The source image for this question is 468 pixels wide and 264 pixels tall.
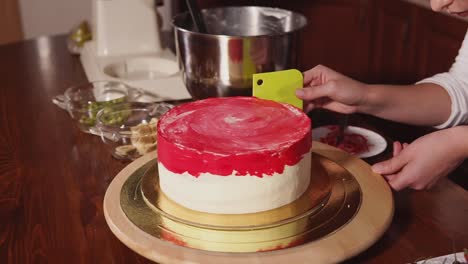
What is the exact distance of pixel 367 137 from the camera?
1.38 m

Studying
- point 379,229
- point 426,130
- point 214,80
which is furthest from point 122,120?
point 426,130

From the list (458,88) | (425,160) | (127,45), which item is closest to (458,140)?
(425,160)

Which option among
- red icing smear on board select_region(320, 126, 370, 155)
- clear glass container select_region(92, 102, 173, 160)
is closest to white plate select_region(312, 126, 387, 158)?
red icing smear on board select_region(320, 126, 370, 155)

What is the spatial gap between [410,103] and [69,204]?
81cm

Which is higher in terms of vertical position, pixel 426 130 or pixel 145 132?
pixel 145 132

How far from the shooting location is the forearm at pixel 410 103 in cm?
137

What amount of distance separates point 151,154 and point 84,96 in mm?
479

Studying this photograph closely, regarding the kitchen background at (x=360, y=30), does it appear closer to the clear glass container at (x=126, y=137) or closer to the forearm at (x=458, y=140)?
the clear glass container at (x=126, y=137)

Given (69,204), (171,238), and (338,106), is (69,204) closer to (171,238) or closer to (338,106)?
(171,238)

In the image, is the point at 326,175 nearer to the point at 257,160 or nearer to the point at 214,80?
the point at 257,160

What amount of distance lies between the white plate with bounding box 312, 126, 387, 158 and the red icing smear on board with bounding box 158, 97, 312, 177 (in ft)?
0.83

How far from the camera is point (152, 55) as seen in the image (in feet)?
6.15

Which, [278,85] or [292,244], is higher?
[278,85]

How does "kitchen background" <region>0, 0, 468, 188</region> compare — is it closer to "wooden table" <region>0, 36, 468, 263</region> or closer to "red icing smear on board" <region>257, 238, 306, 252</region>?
"wooden table" <region>0, 36, 468, 263</region>
